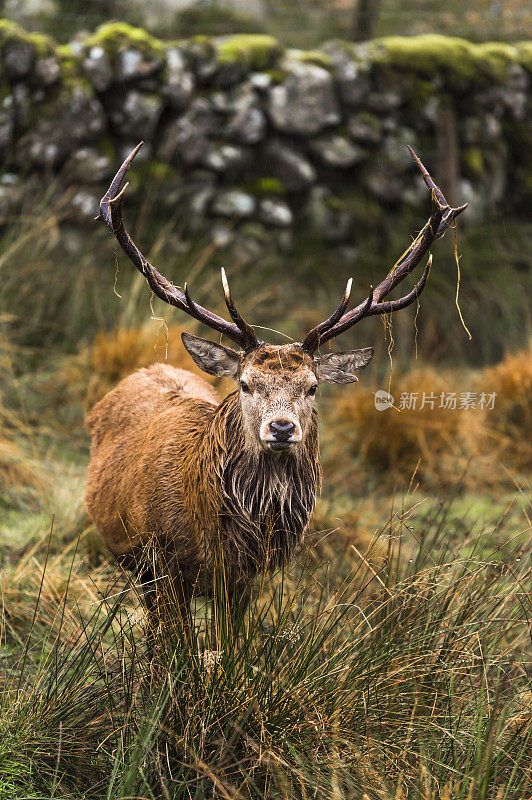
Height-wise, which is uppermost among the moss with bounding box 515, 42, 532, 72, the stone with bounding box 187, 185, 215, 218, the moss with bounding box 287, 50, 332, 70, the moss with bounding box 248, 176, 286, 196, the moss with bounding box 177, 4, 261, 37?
the moss with bounding box 177, 4, 261, 37

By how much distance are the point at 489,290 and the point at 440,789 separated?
6.96 m

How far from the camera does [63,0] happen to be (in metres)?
9.71

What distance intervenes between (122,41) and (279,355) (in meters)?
5.97

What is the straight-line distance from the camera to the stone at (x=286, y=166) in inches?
330

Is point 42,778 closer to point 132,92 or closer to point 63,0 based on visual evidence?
point 132,92

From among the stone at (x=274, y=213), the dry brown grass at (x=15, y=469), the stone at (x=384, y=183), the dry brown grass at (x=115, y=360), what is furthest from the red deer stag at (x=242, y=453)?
the stone at (x=384, y=183)

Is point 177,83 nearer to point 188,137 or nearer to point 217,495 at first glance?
point 188,137

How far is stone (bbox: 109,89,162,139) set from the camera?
7770mm

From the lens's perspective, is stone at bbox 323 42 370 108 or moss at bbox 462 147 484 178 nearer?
stone at bbox 323 42 370 108

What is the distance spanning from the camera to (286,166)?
8.38 meters

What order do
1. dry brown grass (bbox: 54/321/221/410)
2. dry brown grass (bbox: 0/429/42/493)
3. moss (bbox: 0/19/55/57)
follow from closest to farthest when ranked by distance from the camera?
dry brown grass (bbox: 0/429/42/493) < dry brown grass (bbox: 54/321/221/410) < moss (bbox: 0/19/55/57)

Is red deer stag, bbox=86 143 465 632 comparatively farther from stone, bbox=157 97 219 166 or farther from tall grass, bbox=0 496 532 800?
stone, bbox=157 97 219 166

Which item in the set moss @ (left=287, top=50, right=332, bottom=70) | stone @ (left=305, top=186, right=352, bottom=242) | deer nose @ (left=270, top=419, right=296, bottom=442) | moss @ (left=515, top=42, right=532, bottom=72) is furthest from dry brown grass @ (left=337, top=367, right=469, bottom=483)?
moss @ (left=515, top=42, right=532, bottom=72)

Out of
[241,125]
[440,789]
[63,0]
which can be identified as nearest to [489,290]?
[241,125]
